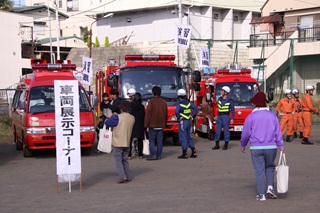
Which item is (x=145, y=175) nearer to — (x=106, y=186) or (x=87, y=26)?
(x=106, y=186)

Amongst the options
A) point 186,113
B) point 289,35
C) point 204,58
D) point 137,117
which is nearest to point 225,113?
point 186,113

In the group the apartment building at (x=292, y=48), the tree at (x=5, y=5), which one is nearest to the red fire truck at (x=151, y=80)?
the apartment building at (x=292, y=48)

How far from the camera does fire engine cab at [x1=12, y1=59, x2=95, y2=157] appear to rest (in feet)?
59.2

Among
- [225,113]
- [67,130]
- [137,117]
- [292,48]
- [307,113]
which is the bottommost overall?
[307,113]

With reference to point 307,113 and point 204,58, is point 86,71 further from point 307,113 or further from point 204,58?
point 307,113

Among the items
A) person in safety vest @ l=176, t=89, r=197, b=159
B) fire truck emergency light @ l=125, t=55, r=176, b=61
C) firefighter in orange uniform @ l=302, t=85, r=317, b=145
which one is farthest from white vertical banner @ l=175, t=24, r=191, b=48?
person in safety vest @ l=176, t=89, r=197, b=159

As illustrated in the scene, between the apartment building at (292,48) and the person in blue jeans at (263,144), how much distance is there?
100ft

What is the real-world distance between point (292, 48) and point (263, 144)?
31696 mm

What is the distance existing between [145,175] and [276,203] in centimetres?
449

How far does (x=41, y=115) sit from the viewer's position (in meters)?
18.2

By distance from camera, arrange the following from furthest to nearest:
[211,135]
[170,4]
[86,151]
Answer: [170,4] < [211,135] < [86,151]

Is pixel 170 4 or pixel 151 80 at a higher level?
pixel 170 4

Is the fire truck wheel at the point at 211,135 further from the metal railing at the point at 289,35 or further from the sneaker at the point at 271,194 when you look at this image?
the metal railing at the point at 289,35

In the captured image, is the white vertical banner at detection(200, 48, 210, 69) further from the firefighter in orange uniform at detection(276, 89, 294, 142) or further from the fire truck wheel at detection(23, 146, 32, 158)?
the fire truck wheel at detection(23, 146, 32, 158)
